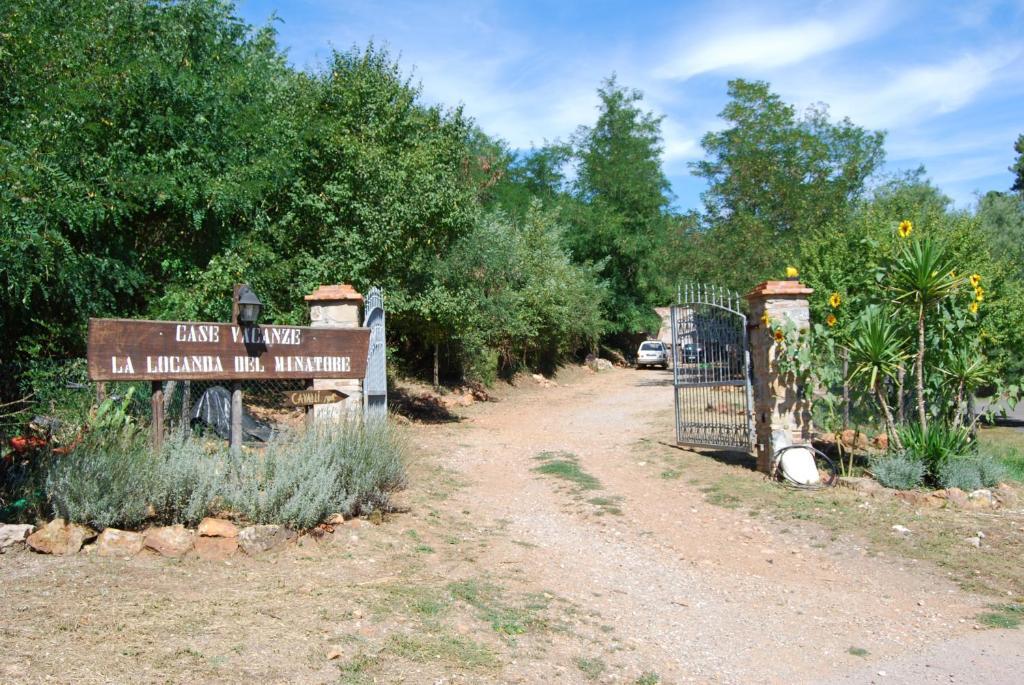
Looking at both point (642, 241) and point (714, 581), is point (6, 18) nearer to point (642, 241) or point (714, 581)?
point (714, 581)

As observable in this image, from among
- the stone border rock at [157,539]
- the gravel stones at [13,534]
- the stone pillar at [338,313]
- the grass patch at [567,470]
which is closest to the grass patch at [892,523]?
the grass patch at [567,470]

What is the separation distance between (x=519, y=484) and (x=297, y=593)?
5.28m

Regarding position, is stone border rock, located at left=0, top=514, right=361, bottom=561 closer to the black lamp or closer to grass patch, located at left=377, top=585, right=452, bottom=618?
grass patch, located at left=377, top=585, right=452, bottom=618

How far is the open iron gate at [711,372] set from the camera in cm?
1148

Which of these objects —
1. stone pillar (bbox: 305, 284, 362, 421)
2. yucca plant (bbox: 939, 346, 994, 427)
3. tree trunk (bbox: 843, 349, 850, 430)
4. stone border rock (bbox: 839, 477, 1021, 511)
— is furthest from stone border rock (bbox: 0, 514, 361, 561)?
yucca plant (bbox: 939, 346, 994, 427)

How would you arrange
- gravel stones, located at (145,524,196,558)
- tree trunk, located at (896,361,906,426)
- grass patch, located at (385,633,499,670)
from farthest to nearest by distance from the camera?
tree trunk, located at (896,361,906,426) → gravel stones, located at (145,524,196,558) → grass patch, located at (385,633,499,670)

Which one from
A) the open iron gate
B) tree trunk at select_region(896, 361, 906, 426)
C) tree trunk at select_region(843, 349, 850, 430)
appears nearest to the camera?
tree trunk at select_region(896, 361, 906, 426)

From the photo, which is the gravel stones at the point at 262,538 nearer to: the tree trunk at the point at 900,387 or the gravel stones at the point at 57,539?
the gravel stones at the point at 57,539

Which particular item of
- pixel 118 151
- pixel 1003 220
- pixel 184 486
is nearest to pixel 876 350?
pixel 184 486

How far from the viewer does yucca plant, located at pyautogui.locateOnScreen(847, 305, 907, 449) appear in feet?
33.0

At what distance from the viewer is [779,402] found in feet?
34.6

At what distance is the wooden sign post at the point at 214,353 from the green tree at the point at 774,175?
60.5ft

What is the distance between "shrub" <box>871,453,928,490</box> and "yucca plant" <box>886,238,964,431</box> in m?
0.53

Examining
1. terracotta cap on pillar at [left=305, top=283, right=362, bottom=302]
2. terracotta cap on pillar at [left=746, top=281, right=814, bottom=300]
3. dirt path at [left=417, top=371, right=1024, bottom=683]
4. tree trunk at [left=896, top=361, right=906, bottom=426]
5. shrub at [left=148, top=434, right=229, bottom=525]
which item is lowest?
dirt path at [left=417, top=371, right=1024, bottom=683]
